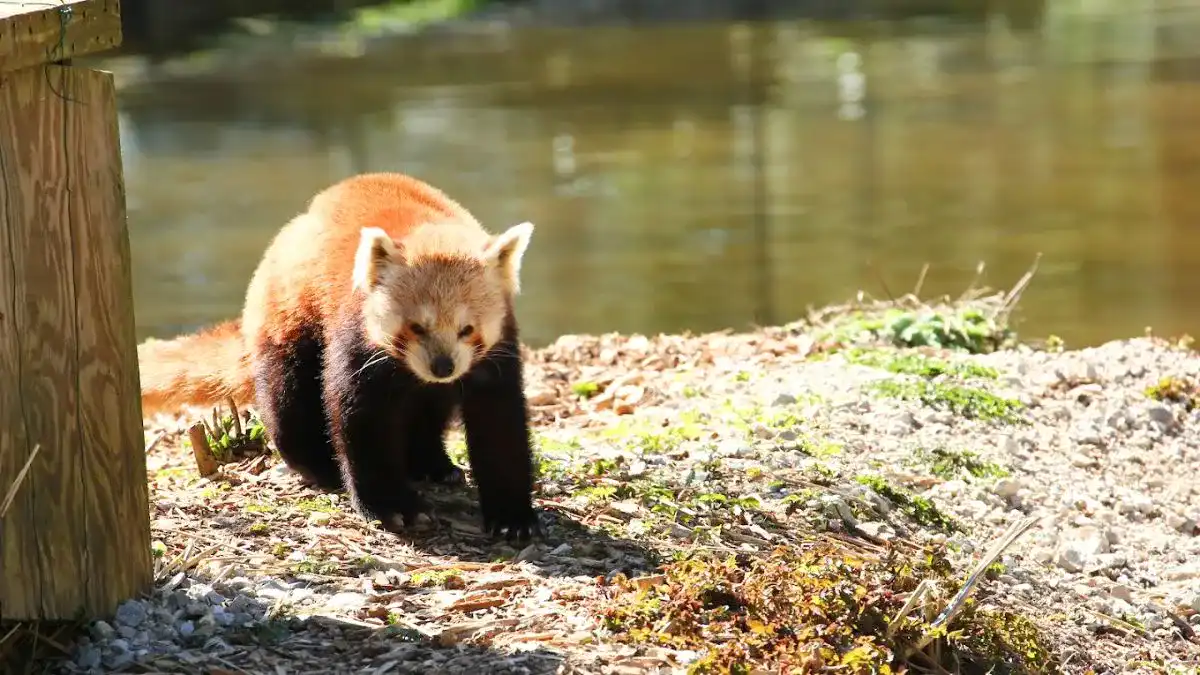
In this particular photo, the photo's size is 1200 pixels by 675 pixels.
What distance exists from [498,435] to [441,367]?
1.15ft

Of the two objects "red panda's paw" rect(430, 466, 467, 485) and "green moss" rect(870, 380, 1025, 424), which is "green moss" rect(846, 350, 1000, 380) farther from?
"red panda's paw" rect(430, 466, 467, 485)

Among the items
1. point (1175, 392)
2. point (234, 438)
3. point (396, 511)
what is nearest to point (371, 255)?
point (396, 511)

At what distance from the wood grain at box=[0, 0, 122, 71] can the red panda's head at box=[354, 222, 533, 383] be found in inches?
49.0

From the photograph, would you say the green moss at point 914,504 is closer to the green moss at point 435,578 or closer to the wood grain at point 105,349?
the green moss at point 435,578

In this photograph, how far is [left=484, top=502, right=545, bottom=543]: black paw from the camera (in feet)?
15.8

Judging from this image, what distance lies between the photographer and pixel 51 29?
3.60m

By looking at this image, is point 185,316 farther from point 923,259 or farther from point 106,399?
point 106,399

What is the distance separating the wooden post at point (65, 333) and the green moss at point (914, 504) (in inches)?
99.3

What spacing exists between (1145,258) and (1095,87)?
20.1 feet

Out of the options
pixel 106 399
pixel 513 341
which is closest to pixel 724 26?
pixel 513 341

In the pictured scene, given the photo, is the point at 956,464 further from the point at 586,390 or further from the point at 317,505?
the point at 317,505

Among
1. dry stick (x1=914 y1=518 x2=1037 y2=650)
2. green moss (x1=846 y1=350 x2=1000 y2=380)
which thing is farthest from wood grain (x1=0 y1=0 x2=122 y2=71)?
green moss (x1=846 y1=350 x2=1000 y2=380)

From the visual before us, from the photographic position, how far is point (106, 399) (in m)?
3.84

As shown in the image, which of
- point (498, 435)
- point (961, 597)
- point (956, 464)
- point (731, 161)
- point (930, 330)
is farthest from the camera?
point (731, 161)
